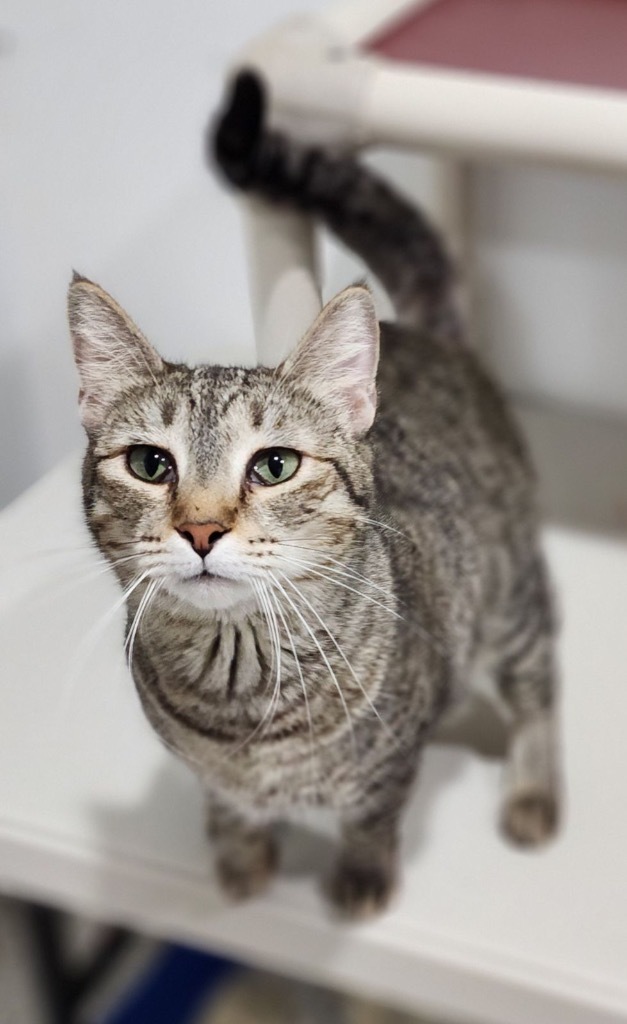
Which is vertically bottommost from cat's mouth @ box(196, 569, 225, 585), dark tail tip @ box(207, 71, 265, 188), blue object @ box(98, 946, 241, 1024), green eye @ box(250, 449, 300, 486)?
blue object @ box(98, 946, 241, 1024)

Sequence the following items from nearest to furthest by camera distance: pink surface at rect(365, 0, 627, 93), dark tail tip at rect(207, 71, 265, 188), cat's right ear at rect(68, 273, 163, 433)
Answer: cat's right ear at rect(68, 273, 163, 433), dark tail tip at rect(207, 71, 265, 188), pink surface at rect(365, 0, 627, 93)

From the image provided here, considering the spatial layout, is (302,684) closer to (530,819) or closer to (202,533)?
(202,533)

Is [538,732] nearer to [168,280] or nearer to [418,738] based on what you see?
[418,738]

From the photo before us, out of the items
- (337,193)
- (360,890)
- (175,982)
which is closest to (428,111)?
(337,193)

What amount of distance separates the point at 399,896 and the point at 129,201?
420mm

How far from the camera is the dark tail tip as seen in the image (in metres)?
0.54

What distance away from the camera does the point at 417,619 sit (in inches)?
21.1

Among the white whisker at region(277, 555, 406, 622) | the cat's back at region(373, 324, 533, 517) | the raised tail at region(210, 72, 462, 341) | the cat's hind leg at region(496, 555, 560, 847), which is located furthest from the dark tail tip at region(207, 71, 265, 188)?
the cat's hind leg at region(496, 555, 560, 847)

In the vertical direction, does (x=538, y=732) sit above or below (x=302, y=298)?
below

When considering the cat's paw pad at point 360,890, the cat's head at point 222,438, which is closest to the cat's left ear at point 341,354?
the cat's head at point 222,438

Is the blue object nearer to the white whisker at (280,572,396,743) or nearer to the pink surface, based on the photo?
the white whisker at (280,572,396,743)

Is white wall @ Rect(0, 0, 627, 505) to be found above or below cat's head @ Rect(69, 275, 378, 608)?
above

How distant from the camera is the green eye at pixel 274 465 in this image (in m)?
0.34

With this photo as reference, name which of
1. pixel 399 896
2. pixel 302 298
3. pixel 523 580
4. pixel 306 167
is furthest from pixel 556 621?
pixel 302 298
